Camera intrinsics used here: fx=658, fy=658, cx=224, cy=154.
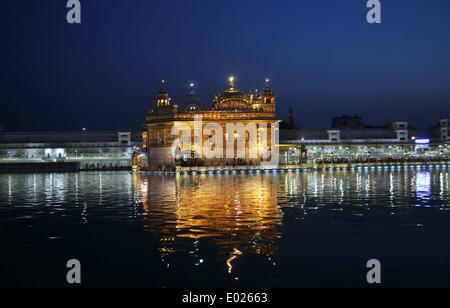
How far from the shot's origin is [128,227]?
21938 mm

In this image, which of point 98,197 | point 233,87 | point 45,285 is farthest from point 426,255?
point 233,87

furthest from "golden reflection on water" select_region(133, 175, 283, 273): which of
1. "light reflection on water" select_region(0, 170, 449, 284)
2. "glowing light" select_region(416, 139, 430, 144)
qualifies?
"glowing light" select_region(416, 139, 430, 144)

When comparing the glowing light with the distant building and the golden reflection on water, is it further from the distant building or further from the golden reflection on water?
the golden reflection on water

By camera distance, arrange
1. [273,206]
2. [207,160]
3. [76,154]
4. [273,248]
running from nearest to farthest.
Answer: [273,248] < [273,206] < [207,160] < [76,154]

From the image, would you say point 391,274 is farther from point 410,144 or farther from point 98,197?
point 410,144

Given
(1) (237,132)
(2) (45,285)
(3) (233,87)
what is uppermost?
(3) (233,87)

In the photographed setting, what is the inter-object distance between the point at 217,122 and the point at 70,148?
109ft

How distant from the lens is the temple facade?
8375 centimetres

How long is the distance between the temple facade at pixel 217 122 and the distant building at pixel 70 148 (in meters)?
14.8

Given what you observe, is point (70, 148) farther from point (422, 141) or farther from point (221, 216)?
point (221, 216)

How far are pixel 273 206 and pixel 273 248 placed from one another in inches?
425

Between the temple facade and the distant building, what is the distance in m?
14.8

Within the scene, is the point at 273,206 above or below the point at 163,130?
below

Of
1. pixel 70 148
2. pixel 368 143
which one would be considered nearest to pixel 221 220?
pixel 70 148
